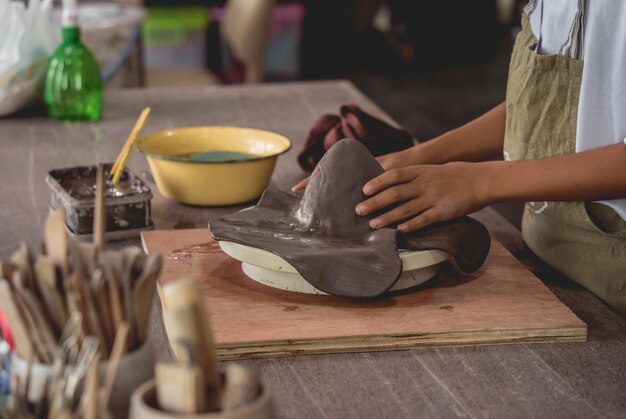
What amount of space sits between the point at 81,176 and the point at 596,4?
859mm

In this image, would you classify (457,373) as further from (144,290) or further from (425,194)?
(144,290)

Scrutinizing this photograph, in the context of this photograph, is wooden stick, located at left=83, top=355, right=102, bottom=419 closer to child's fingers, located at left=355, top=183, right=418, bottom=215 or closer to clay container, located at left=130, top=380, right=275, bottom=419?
clay container, located at left=130, top=380, right=275, bottom=419

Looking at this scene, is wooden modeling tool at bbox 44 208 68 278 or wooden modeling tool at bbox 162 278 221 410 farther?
wooden modeling tool at bbox 44 208 68 278

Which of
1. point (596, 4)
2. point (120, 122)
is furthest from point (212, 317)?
point (120, 122)

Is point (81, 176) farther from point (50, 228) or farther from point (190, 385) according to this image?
point (190, 385)

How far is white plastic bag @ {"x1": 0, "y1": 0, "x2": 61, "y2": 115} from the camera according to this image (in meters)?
2.14

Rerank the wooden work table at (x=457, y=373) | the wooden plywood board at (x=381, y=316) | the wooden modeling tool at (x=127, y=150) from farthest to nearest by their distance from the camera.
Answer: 1. the wooden modeling tool at (x=127, y=150)
2. the wooden plywood board at (x=381, y=316)
3. the wooden work table at (x=457, y=373)

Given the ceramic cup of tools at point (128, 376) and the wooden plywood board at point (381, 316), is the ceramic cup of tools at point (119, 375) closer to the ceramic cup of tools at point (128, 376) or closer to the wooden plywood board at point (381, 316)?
the ceramic cup of tools at point (128, 376)

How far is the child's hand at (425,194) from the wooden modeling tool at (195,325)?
0.60 metres

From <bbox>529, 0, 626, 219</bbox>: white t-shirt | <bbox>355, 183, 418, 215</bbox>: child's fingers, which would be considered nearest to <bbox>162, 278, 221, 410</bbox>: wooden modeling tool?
<bbox>355, 183, 418, 215</bbox>: child's fingers

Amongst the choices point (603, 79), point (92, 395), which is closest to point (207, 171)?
point (603, 79)

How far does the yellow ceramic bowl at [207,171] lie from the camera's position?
1.59 m

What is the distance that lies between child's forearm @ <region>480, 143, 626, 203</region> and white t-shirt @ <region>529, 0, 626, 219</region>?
0.06 m

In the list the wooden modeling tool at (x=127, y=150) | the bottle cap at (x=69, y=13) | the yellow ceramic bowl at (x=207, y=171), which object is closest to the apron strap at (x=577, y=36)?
the yellow ceramic bowl at (x=207, y=171)
